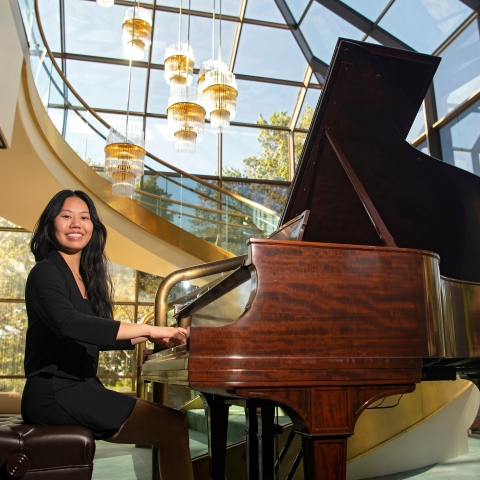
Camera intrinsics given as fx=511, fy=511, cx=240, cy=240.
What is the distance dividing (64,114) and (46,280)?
19.9 feet

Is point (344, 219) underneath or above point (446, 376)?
above

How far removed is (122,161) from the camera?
20.7 feet

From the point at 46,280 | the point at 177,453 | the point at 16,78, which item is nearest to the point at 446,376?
the point at 177,453

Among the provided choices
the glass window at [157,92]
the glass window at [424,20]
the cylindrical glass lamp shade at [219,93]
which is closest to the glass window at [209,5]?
the glass window at [157,92]

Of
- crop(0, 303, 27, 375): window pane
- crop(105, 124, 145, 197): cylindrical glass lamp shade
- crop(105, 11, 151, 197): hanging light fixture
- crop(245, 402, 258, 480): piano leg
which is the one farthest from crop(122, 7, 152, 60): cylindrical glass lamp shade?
crop(0, 303, 27, 375): window pane

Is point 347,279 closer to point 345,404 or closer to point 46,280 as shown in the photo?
point 345,404

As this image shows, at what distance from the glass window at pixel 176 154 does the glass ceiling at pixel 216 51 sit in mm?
25

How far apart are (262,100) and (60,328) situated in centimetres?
1221

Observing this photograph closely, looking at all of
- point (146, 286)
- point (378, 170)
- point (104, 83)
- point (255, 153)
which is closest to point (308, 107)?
point (255, 153)

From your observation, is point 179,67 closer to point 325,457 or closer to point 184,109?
point 184,109

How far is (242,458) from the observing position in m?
3.24

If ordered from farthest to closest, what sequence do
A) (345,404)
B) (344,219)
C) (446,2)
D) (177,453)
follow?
(446,2) → (344,219) → (177,453) → (345,404)

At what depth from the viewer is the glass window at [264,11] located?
12.0 m

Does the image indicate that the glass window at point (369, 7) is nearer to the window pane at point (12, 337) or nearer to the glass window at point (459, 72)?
the glass window at point (459, 72)
